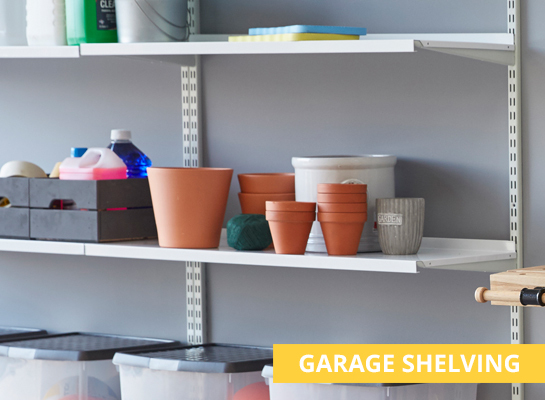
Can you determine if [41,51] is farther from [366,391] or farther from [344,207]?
[366,391]

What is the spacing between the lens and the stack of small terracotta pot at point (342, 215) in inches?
57.0

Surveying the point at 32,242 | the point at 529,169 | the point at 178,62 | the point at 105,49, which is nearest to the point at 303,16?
the point at 178,62

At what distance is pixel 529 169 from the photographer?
157cm

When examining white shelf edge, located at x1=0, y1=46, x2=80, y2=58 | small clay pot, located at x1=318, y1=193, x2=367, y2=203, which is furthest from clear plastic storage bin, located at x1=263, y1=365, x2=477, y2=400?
white shelf edge, located at x1=0, y1=46, x2=80, y2=58

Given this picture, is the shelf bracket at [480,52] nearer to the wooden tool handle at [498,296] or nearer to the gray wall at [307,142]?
the gray wall at [307,142]

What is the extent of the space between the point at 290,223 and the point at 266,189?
19 cm

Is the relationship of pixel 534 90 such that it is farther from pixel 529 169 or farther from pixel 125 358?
pixel 125 358

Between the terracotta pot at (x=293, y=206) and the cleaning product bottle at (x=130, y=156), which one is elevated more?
the cleaning product bottle at (x=130, y=156)

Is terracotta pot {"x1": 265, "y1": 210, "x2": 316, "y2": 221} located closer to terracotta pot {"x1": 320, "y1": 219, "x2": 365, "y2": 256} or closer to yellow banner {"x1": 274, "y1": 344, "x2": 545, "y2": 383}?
terracotta pot {"x1": 320, "y1": 219, "x2": 365, "y2": 256}

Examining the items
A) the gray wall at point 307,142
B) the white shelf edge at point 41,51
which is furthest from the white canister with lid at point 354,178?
the white shelf edge at point 41,51

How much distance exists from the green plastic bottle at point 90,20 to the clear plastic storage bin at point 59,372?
2.24 feet

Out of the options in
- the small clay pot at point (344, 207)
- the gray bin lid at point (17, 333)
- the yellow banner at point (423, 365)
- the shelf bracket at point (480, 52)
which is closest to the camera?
the shelf bracket at point (480, 52)

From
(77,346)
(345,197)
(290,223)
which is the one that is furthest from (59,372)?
(345,197)

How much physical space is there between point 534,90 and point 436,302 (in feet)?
1.56
